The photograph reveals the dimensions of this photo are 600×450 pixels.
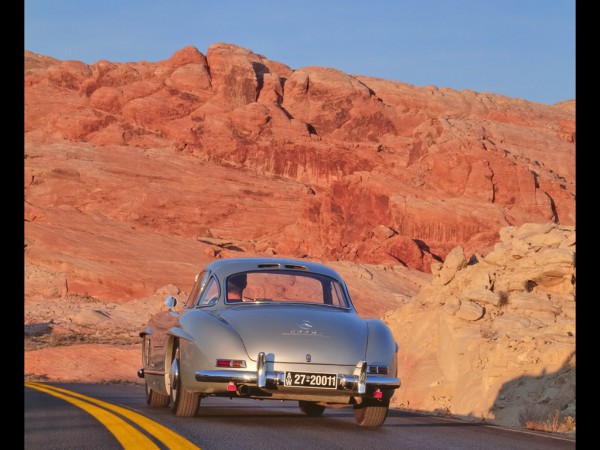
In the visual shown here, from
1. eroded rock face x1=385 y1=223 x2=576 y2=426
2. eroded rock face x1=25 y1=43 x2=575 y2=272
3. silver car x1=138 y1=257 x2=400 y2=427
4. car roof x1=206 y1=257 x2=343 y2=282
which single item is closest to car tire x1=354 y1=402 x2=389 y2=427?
silver car x1=138 y1=257 x2=400 y2=427

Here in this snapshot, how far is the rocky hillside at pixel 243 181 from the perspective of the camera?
69.4 meters

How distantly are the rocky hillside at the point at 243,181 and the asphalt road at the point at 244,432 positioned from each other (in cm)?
2423

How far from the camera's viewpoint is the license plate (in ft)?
31.7

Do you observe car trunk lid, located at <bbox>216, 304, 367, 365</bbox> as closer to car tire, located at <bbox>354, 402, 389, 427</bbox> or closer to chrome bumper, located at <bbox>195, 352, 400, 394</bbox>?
chrome bumper, located at <bbox>195, 352, 400, 394</bbox>

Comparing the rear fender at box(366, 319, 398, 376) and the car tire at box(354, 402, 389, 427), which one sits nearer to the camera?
the rear fender at box(366, 319, 398, 376)

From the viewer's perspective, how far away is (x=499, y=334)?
23812 millimetres

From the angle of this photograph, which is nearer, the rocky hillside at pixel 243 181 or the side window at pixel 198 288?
the side window at pixel 198 288

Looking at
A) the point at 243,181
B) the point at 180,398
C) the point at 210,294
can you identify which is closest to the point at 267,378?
the point at 180,398

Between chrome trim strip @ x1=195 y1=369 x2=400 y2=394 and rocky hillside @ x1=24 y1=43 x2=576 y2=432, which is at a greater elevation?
rocky hillside @ x1=24 y1=43 x2=576 y2=432

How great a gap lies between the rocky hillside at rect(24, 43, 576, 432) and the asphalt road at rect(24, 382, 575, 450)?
79.5 feet

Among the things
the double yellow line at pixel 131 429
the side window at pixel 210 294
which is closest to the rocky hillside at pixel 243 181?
the double yellow line at pixel 131 429

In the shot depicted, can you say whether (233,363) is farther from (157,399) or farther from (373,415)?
(157,399)

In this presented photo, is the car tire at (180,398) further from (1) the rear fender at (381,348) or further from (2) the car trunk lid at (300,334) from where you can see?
(1) the rear fender at (381,348)
